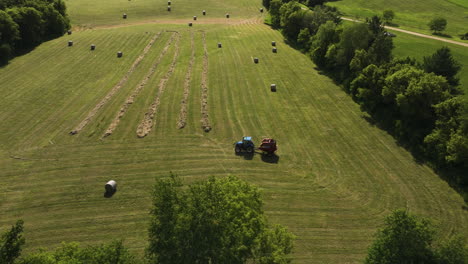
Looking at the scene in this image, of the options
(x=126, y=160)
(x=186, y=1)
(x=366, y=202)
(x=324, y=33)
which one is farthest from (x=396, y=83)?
(x=186, y=1)

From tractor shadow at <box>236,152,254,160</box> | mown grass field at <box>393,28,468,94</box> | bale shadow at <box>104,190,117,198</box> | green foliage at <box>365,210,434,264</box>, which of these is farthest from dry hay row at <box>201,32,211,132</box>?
mown grass field at <box>393,28,468,94</box>

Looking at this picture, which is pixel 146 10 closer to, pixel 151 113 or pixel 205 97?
pixel 205 97

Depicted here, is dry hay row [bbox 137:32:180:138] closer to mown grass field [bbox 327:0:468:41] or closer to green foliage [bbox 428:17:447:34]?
mown grass field [bbox 327:0:468:41]

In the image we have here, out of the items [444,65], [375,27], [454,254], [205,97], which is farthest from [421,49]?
[454,254]

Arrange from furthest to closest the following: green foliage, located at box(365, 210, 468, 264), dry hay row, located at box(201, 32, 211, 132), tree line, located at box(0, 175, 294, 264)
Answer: dry hay row, located at box(201, 32, 211, 132) < green foliage, located at box(365, 210, 468, 264) < tree line, located at box(0, 175, 294, 264)

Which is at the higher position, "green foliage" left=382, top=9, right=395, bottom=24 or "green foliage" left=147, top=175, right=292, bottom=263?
"green foliage" left=382, top=9, right=395, bottom=24

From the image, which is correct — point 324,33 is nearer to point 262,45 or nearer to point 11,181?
point 262,45
